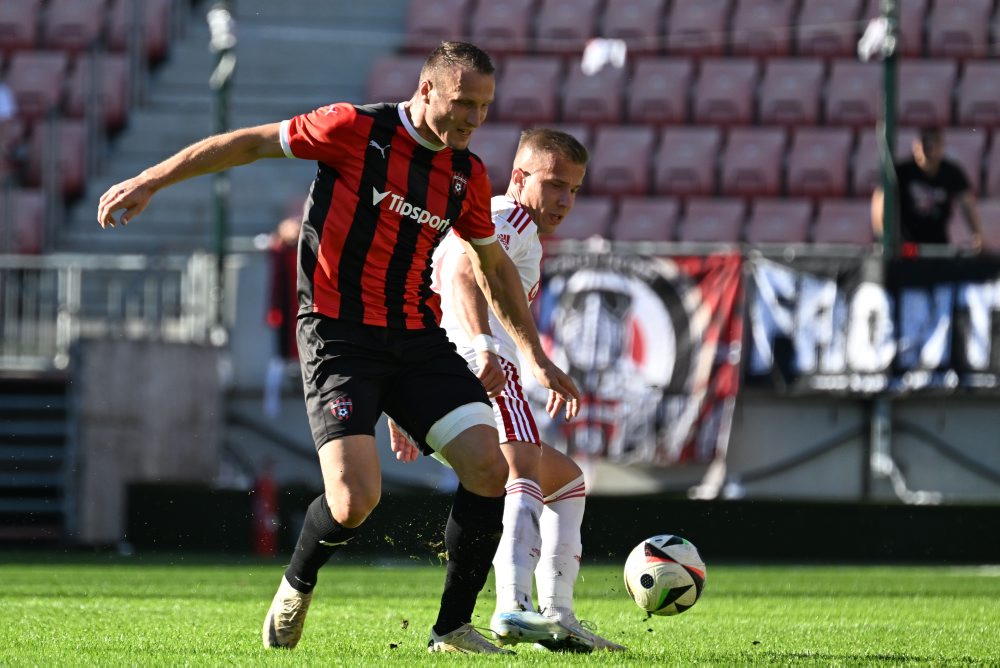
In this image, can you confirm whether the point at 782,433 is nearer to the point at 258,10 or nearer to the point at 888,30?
the point at 888,30

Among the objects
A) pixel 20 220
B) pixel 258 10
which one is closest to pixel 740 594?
pixel 20 220

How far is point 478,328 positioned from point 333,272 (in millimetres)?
568

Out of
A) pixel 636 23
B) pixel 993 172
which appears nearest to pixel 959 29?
pixel 993 172

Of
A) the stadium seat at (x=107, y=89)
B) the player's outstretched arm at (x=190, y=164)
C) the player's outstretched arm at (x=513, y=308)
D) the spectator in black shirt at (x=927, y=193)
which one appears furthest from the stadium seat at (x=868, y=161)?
the player's outstretched arm at (x=190, y=164)

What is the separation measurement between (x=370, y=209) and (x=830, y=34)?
1457 cm

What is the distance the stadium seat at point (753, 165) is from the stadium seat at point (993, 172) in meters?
2.06

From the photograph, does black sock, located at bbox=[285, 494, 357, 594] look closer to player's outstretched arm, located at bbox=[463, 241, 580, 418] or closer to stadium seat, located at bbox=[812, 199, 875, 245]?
player's outstretched arm, located at bbox=[463, 241, 580, 418]

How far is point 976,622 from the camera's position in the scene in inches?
298

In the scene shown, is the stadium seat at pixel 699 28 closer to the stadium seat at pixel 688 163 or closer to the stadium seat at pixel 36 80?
the stadium seat at pixel 688 163

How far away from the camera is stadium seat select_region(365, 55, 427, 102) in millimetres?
19016

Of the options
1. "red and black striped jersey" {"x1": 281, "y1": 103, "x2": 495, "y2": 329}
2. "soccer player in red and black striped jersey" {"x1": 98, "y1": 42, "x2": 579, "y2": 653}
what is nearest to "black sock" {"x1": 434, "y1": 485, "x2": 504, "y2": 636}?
"soccer player in red and black striped jersey" {"x1": 98, "y1": 42, "x2": 579, "y2": 653}

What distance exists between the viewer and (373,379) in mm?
5965

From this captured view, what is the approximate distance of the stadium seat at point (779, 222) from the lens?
17.5m

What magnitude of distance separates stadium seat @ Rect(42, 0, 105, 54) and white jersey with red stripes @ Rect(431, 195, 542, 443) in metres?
14.2
